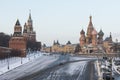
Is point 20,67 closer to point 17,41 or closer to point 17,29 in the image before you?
point 17,29

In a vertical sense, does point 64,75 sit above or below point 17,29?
below

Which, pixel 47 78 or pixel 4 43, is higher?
pixel 4 43

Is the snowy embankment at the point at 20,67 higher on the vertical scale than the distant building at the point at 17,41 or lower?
lower

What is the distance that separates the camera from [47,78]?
6272 cm

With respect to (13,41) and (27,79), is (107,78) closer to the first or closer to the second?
(27,79)

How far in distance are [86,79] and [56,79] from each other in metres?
4.88

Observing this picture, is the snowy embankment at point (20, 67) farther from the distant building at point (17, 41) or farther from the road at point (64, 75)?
the distant building at point (17, 41)

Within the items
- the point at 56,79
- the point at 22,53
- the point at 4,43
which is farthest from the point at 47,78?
the point at 4,43

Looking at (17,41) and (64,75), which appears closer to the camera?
(64,75)

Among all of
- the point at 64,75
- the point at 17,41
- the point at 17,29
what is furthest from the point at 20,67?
the point at 17,41

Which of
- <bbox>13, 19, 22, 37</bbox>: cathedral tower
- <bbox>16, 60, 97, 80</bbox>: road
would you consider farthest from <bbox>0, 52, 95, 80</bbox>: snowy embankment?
<bbox>13, 19, 22, 37</bbox>: cathedral tower

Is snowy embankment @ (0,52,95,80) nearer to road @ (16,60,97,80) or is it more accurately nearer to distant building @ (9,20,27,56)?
road @ (16,60,97,80)

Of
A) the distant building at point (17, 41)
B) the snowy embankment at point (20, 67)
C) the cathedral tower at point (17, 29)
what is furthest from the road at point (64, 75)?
the cathedral tower at point (17, 29)

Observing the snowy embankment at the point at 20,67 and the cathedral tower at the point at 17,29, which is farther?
the cathedral tower at the point at 17,29
